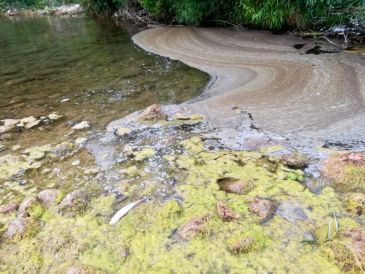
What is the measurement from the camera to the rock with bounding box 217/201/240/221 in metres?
1.55

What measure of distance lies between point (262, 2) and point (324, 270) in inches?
171

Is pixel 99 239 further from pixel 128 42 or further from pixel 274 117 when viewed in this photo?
pixel 128 42

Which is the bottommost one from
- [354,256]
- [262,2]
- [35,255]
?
[35,255]

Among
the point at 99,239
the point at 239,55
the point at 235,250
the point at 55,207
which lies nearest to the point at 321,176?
the point at 235,250

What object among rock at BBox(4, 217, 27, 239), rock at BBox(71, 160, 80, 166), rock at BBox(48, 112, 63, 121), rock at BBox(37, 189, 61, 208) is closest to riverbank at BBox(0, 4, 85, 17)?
rock at BBox(48, 112, 63, 121)

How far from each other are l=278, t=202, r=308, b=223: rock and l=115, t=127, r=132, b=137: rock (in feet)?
4.08

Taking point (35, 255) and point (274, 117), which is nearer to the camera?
point (35, 255)

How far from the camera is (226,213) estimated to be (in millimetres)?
1562

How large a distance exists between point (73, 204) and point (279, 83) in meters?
2.14

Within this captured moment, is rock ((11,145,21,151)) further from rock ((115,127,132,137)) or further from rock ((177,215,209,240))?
rock ((177,215,209,240))

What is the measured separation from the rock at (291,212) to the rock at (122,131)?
4.08ft

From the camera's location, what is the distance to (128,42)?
19.2 ft

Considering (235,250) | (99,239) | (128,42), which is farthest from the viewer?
(128,42)

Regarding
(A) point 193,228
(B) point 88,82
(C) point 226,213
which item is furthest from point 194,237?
(B) point 88,82
